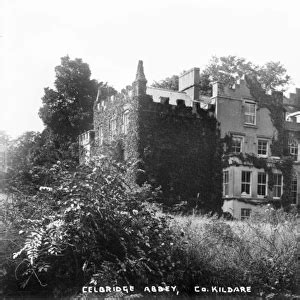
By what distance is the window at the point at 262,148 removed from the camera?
2953 centimetres

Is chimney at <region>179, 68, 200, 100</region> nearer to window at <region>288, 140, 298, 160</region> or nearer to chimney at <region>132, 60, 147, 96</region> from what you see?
chimney at <region>132, 60, 147, 96</region>

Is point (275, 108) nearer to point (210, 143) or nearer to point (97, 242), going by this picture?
point (210, 143)

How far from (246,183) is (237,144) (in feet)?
8.43

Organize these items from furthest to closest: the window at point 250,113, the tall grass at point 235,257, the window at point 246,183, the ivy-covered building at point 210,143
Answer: the window at point 250,113
the window at point 246,183
the ivy-covered building at point 210,143
the tall grass at point 235,257

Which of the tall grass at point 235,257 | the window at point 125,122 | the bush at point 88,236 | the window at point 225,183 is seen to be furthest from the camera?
the window at point 125,122

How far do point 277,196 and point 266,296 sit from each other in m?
19.6

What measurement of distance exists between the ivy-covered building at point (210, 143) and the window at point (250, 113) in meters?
0.07

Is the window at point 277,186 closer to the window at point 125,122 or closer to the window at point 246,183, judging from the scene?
the window at point 246,183

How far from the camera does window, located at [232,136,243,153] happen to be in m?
28.6

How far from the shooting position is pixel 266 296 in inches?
405

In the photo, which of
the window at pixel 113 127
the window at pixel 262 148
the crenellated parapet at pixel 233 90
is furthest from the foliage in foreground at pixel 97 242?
the window at pixel 113 127

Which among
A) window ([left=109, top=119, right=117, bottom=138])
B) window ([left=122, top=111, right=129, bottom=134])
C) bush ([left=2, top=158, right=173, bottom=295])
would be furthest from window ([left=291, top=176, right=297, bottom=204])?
bush ([left=2, top=158, right=173, bottom=295])

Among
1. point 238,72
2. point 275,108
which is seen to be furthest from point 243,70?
point 275,108

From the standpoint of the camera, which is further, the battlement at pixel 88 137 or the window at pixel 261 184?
the battlement at pixel 88 137
